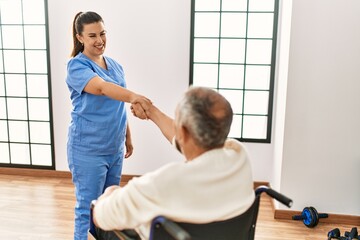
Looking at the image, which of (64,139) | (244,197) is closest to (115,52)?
(64,139)

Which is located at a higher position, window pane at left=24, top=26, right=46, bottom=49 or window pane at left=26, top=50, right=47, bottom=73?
window pane at left=24, top=26, right=46, bottom=49

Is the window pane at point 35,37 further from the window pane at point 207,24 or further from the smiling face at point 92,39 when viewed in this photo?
the smiling face at point 92,39

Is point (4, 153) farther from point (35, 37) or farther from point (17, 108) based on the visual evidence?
point (35, 37)

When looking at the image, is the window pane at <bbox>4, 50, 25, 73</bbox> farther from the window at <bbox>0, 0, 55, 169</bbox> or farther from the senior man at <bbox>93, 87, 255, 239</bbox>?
the senior man at <bbox>93, 87, 255, 239</bbox>

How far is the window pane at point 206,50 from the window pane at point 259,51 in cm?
28

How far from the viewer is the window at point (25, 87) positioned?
341cm

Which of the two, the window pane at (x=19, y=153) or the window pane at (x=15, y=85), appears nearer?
the window pane at (x=15, y=85)

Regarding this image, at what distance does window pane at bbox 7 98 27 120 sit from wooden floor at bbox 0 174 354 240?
2.02 feet

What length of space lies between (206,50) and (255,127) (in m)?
0.80

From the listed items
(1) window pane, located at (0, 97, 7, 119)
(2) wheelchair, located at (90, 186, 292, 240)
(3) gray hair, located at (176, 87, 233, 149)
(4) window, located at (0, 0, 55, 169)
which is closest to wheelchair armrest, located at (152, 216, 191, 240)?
(2) wheelchair, located at (90, 186, 292, 240)

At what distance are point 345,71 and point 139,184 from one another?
2.03 m

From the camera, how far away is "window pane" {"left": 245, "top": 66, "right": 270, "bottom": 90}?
328 cm

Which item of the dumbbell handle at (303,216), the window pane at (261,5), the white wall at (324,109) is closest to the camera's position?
the white wall at (324,109)

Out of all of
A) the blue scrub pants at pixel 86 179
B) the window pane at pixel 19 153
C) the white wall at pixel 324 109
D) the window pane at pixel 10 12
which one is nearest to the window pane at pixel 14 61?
the window pane at pixel 10 12
